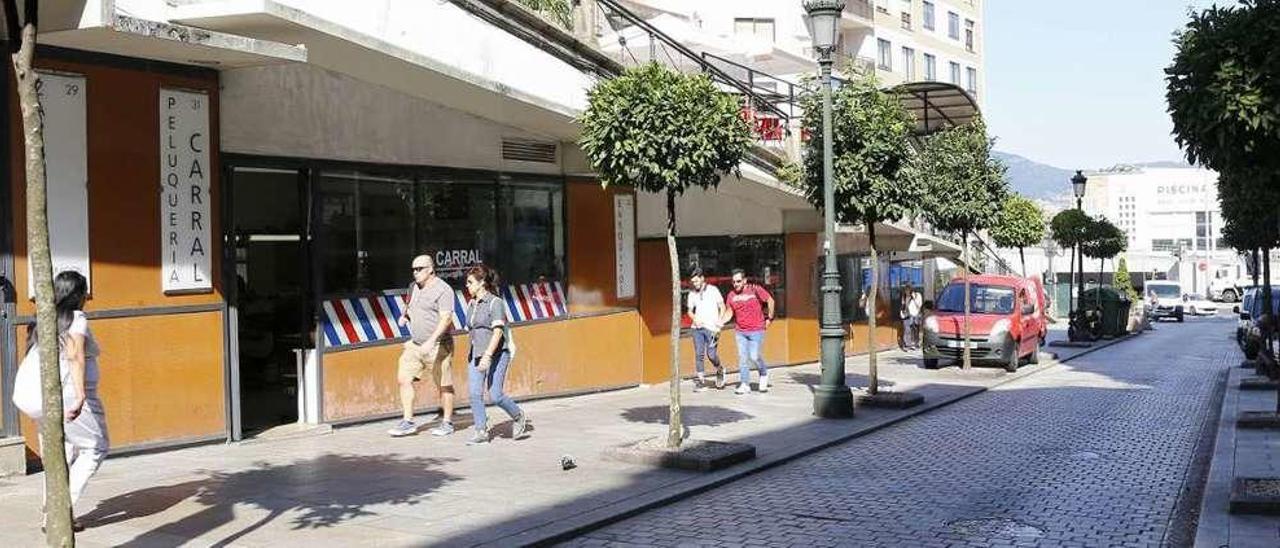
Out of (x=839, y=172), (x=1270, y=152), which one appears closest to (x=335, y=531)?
(x=1270, y=152)

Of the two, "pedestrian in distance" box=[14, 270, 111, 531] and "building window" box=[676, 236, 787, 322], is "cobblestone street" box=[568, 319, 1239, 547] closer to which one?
"pedestrian in distance" box=[14, 270, 111, 531]

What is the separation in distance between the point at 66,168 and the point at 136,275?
1.08m

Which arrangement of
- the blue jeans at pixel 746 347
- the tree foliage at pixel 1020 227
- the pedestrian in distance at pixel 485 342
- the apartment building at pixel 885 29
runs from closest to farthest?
the pedestrian in distance at pixel 485 342
the blue jeans at pixel 746 347
the tree foliage at pixel 1020 227
the apartment building at pixel 885 29

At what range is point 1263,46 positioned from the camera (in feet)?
29.6

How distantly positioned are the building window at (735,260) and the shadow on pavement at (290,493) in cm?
934

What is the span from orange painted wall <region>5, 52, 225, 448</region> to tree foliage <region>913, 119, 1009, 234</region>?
1587cm

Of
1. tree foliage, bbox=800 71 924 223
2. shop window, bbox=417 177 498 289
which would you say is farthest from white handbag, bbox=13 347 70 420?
tree foliage, bbox=800 71 924 223

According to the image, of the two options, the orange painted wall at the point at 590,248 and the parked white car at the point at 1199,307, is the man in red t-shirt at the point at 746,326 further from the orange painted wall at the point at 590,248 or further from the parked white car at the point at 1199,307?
the parked white car at the point at 1199,307

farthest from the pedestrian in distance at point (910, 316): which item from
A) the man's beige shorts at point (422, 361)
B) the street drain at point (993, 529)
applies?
the street drain at point (993, 529)

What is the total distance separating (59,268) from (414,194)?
4690 millimetres

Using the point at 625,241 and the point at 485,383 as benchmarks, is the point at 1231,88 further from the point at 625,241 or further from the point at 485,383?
the point at 625,241

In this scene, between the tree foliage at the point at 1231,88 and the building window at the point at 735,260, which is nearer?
the tree foliage at the point at 1231,88

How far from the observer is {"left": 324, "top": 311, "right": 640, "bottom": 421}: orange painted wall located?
12672 mm

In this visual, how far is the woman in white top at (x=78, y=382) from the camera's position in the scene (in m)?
6.68
